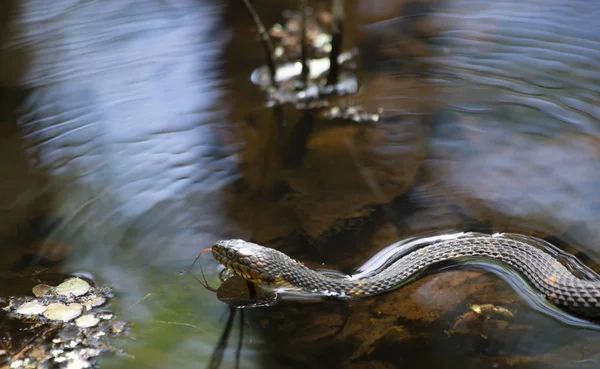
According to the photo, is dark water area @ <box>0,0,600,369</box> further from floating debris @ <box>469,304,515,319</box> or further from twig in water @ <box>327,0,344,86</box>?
twig in water @ <box>327,0,344,86</box>

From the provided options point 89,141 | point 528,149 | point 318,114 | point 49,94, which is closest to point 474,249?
point 528,149

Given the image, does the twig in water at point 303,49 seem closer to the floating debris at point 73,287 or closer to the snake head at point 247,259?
the snake head at point 247,259

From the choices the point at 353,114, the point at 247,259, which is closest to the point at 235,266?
the point at 247,259

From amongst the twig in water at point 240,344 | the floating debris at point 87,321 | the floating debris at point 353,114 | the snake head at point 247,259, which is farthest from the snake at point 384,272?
the floating debris at point 353,114

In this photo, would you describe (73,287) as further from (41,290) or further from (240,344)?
(240,344)

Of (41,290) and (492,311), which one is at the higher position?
(41,290)

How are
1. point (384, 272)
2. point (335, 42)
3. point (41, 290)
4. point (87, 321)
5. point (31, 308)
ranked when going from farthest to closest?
point (335, 42) → point (384, 272) → point (41, 290) → point (31, 308) → point (87, 321)

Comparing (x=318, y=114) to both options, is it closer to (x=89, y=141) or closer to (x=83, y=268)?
(x=89, y=141)
